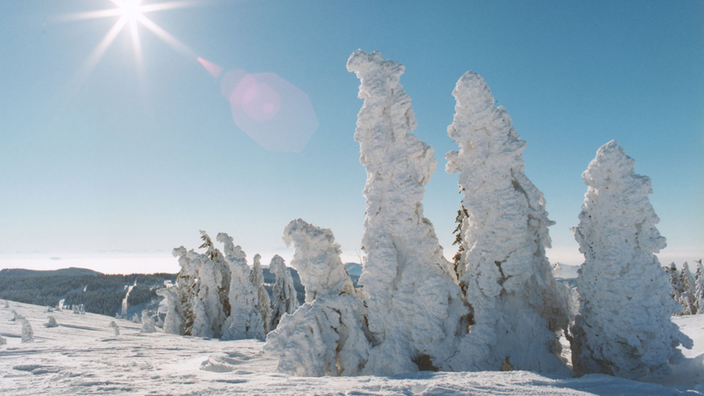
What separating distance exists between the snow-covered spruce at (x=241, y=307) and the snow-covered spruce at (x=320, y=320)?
1139cm

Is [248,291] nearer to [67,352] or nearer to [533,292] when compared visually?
[67,352]

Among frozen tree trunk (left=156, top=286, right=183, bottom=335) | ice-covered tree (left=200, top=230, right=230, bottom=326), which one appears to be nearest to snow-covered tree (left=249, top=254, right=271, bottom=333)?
ice-covered tree (left=200, top=230, right=230, bottom=326)

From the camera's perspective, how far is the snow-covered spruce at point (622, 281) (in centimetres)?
792

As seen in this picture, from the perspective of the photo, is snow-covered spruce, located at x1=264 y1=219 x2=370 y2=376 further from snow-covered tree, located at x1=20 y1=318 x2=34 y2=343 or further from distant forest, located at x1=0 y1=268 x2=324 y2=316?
distant forest, located at x1=0 y1=268 x2=324 y2=316

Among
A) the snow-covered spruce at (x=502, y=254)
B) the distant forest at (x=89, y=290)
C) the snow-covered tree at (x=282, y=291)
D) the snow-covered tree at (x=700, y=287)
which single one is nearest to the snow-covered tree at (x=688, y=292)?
the snow-covered tree at (x=700, y=287)

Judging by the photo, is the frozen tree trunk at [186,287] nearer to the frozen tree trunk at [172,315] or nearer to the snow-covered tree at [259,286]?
the frozen tree trunk at [172,315]

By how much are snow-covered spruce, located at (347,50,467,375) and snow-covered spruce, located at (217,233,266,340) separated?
12598 mm

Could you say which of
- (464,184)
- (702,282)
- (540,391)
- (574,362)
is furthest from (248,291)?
(702,282)

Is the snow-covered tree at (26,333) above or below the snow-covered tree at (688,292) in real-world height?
below

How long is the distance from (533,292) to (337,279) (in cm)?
609

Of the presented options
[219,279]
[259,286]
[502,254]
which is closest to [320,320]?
[502,254]

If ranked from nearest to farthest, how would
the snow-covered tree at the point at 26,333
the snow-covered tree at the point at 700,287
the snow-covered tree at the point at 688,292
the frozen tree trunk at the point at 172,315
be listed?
the snow-covered tree at the point at 26,333 < the frozen tree trunk at the point at 172,315 < the snow-covered tree at the point at 700,287 < the snow-covered tree at the point at 688,292

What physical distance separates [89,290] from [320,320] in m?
96.4

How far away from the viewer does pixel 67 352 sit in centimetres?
1101
